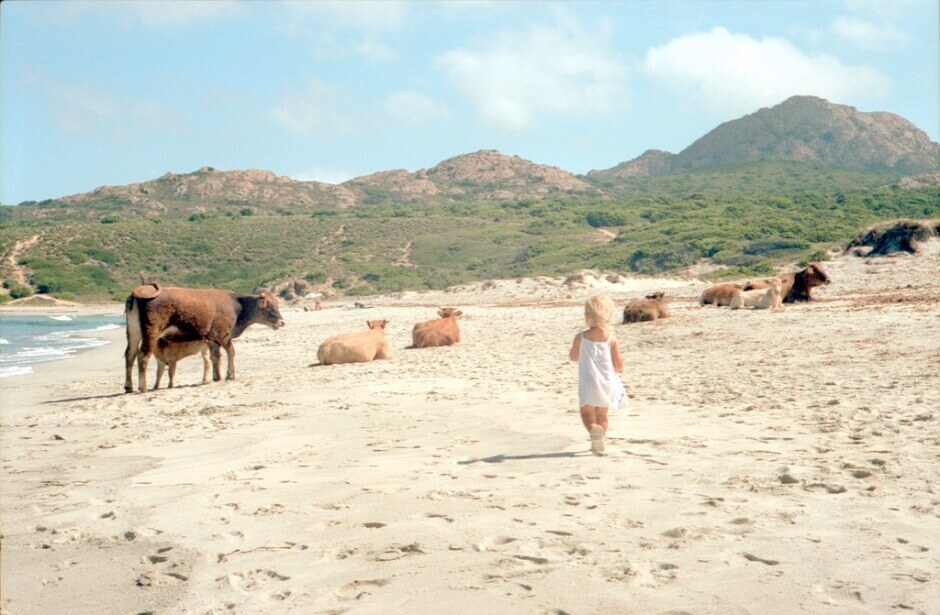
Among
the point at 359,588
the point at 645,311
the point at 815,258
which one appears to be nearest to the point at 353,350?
the point at 645,311

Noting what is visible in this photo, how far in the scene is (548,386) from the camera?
11.3 meters

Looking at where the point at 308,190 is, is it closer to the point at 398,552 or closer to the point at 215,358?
the point at 215,358

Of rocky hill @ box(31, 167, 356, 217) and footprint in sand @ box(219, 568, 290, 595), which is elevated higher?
rocky hill @ box(31, 167, 356, 217)

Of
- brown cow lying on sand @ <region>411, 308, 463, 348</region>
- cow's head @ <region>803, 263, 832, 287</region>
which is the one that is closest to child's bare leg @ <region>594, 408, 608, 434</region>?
brown cow lying on sand @ <region>411, 308, 463, 348</region>

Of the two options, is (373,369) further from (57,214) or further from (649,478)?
(57,214)

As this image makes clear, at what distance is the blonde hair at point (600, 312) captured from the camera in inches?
277

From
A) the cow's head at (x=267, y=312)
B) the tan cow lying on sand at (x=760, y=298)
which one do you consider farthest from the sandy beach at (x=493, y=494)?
the tan cow lying on sand at (x=760, y=298)

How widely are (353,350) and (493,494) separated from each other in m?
10.5

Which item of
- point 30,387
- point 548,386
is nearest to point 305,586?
point 548,386

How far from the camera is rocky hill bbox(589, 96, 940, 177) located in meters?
163

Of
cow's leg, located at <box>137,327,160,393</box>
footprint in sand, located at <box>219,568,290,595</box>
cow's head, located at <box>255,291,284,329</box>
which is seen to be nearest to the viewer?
footprint in sand, located at <box>219,568,290,595</box>

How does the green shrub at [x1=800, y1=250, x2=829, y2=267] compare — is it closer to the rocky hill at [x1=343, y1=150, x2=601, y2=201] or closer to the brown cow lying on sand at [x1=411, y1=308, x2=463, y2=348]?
the brown cow lying on sand at [x1=411, y1=308, x2=463, y2=348]

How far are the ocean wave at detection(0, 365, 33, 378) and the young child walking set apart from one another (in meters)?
15.1

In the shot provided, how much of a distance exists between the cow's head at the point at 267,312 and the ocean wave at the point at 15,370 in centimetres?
641
